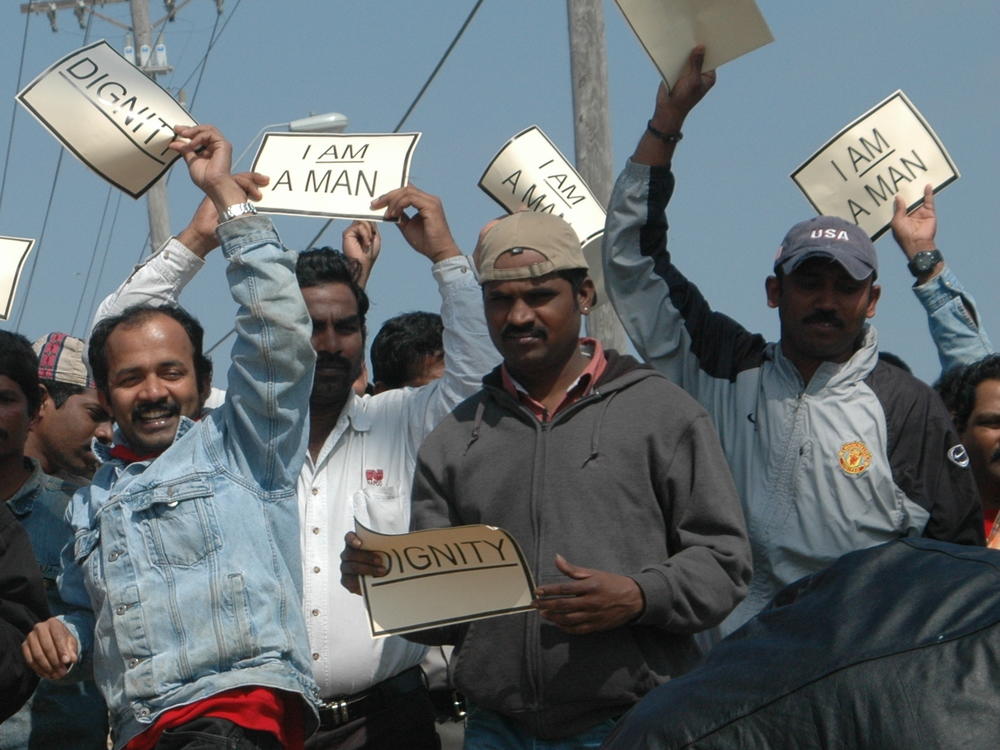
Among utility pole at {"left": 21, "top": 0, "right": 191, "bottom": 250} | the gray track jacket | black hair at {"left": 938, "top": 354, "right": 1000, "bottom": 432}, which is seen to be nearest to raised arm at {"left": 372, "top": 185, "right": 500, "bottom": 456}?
the gray track jacket

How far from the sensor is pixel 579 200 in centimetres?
609

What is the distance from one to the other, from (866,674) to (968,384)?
12.6 feet


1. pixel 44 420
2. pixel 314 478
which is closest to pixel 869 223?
pixel 314 478

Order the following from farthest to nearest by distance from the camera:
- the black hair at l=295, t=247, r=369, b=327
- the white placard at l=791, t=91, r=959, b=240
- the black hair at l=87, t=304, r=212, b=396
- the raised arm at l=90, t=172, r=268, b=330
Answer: the white placard at l=791, t=91, r=959, b=240, the raised arm at l=90, t=172, r=268, b=330, the black hair at l=295, t=247, r=369, b=327, the black hair at l=87, t=304, r=212, b=396

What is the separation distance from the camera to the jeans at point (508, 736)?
11.7 feet

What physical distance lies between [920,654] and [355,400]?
327cm

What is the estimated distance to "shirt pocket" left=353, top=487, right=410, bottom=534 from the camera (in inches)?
173

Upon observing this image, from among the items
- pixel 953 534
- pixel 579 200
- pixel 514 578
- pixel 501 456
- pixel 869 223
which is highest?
pixel 579 200

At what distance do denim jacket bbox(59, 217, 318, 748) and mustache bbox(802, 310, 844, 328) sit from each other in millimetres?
1271

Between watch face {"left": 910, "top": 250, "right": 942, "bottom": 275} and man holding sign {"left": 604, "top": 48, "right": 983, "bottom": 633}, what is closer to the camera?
man holding sign {"left": 604, "top": 48, "right": 983, "bottom": 633}

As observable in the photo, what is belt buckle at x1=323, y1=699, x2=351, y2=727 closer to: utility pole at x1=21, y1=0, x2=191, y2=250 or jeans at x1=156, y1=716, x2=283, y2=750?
jeans at x1=156, y1=716, x2=283, y2=750

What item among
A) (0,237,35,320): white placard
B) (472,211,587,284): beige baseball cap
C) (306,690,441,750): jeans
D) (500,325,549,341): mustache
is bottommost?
(306,690,441,750): jeans

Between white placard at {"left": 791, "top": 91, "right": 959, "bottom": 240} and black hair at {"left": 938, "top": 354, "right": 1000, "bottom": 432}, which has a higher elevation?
white placard at {"left": 791, "top": 91, "right": 959, "bottom": 240}

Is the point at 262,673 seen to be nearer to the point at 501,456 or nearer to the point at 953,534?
the point at 501,456
